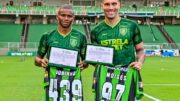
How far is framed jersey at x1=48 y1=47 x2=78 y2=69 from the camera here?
667 centimetres

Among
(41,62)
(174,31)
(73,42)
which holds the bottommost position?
(174,31)

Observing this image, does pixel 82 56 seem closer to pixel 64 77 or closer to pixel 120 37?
pixel 64 77

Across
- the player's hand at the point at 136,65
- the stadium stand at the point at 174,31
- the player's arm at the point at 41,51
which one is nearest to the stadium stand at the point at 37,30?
the stadium stand at the point at 174,31

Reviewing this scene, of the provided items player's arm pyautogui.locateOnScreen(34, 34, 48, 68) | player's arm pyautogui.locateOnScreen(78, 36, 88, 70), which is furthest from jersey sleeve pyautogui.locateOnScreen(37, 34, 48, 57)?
player's arm pyautogui.locateOnScreen(78, 36, 88, 70)

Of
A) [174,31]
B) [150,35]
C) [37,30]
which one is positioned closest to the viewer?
A: [150,35]

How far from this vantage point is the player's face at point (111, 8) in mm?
6371

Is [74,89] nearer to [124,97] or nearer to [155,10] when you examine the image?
[124,97]

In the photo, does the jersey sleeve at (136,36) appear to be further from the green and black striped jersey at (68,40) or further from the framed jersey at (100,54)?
the green and black striped jersey at (68,40)

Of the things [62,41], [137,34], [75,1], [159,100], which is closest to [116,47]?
[137,34]

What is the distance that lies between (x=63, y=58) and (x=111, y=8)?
1018 millimetres

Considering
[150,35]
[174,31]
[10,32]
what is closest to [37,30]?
[10,32]

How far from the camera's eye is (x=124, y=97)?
6.51 meters

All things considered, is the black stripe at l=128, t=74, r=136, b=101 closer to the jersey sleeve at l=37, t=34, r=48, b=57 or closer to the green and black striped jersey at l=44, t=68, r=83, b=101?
the green and black striped jersey at l=44, t=68, r=83, b=101

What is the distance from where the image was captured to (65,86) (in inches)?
266
